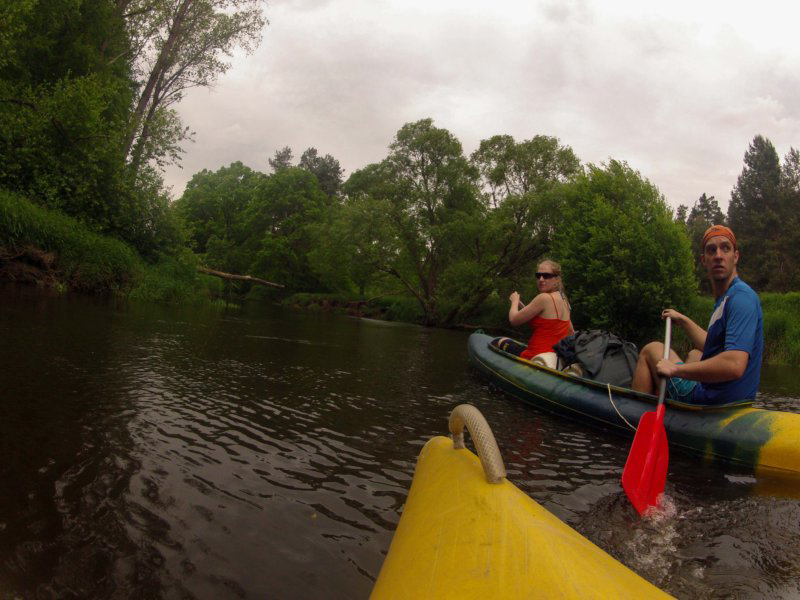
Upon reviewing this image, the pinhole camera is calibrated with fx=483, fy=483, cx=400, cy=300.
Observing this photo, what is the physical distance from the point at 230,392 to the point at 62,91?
539 inches

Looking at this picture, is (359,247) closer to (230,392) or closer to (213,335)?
(213,335)

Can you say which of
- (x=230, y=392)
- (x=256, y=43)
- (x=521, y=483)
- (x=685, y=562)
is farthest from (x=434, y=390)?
(x=256, y=43)

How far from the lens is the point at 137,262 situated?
16531mm

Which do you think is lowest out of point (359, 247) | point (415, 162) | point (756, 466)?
point (756, 466)

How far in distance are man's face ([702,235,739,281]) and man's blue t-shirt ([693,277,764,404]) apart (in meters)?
0.12

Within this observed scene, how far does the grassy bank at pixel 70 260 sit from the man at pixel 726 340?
15316 millimetres

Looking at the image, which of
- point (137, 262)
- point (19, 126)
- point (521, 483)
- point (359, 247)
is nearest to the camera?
point (521, 483)

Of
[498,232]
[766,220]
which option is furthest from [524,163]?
[766,220]

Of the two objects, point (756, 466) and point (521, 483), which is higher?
point (756, 466)

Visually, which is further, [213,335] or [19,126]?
[19,126]

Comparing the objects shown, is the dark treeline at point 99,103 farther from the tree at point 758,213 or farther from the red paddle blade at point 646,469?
the tree at point 758,213

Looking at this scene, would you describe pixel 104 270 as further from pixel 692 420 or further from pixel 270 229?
pixel 270 229

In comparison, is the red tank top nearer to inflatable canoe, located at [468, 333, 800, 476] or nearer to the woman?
the woman

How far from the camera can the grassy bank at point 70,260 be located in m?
13.0
